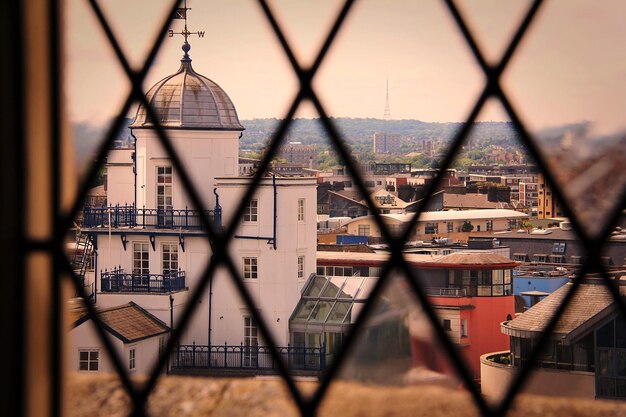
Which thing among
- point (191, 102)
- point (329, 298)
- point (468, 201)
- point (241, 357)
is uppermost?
point (191, 102)

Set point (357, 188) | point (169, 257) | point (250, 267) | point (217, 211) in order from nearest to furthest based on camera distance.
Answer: point (357, 188) < point (217, 211) < point (250, 267) < point (169, 257)

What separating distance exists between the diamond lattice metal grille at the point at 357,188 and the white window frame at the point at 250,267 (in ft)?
33.9

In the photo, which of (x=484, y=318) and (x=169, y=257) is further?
(x=169, y=257)

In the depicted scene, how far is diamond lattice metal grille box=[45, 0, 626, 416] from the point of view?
0.49 m

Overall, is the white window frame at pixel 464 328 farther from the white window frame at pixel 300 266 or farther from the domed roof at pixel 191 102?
the domed roof at pixel 191 102

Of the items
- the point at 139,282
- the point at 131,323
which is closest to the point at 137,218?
the point at 139,282

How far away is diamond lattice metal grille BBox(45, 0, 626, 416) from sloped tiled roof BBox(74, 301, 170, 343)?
8548mm

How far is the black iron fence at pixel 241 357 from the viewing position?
10109 mm

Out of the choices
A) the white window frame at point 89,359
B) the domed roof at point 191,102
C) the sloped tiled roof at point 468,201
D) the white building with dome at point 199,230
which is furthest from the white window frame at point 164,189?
the sloped tiled roof at point 468,201

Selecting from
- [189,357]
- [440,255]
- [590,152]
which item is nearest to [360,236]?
[440,255]

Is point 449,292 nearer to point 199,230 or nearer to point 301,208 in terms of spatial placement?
point 301,208

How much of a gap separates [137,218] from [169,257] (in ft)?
1.84

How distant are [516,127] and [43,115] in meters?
0.24

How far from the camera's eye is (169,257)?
36.5 ft
